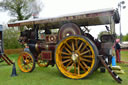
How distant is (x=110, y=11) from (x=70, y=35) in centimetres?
149

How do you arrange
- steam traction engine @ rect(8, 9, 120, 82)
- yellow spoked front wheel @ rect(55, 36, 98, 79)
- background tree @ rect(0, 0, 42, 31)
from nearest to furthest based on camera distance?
steam traction engine @ rect(8, 9, 120, 82) → yellow spoked front wheel @ rect(55, 36, 98, 79) → background tree @ rect(0, 0, 42, 31)

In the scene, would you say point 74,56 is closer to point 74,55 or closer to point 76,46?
point 74,55

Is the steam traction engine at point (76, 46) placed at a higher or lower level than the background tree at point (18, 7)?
lower

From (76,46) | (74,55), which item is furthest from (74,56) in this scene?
(76,46)

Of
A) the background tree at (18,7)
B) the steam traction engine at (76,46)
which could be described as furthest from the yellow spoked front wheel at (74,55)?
the background tree at (18,7)

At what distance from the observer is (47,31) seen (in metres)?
6.95

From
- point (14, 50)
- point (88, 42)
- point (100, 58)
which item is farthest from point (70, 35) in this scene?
point (14, 50)

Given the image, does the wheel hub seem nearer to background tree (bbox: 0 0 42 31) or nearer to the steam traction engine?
the steam traction engine

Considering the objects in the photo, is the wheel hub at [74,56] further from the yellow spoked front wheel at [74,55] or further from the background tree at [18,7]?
the background tree at [18,7]

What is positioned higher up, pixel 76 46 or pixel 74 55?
pixel 76 46

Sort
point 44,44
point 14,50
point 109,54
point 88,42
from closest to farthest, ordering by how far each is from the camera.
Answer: point 88,42
point 109,54
point 44,44
point 14,50

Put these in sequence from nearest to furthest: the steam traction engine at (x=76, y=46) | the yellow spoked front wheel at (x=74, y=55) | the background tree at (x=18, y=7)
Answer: the steam traction engine at (x=76, y=46) → the yellow spoked front wheel at (x=74, y=55) → the background tree at (x=18, y=7)

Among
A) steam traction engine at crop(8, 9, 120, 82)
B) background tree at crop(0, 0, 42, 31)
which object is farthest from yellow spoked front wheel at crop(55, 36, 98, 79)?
background tree at crop(0, 0, 42, 31)

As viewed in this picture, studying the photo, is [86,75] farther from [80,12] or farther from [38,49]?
[38,49]
